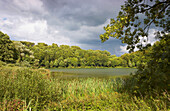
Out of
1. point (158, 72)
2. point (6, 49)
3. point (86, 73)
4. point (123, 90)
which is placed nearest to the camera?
point (158, 72)

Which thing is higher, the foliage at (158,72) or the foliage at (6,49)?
the foliage at (6,49)

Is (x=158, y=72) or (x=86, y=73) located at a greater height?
(x=158, y=72)

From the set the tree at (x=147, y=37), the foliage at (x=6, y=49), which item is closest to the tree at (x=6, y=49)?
the foliage at (x=6, y=49)

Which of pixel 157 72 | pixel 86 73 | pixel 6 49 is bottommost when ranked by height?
pixel 86 73

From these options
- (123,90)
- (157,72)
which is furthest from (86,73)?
(157,72)

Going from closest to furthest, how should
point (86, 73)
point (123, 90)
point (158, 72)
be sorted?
point (158, 72)
point (123, 90)
point (86, 73)

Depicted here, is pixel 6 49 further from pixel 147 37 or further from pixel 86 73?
pixel 147 37

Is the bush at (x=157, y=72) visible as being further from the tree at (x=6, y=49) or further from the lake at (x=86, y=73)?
the tree at (x=6, y=49)

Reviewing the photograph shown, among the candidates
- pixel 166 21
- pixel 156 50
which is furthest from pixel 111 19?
pixel 166 21

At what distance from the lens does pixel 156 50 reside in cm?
481

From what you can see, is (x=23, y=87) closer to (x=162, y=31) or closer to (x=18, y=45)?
(x=162, y=31)

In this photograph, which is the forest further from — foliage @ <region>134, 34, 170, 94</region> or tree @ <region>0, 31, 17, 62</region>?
tree @ <region>0, 31, 17, 62</region>

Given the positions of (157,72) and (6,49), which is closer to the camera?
(157,72)

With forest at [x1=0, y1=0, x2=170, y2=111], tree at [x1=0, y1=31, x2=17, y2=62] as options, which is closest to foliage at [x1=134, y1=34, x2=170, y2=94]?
forest at [x1=0, y1=0, x2=170, y2=111]
